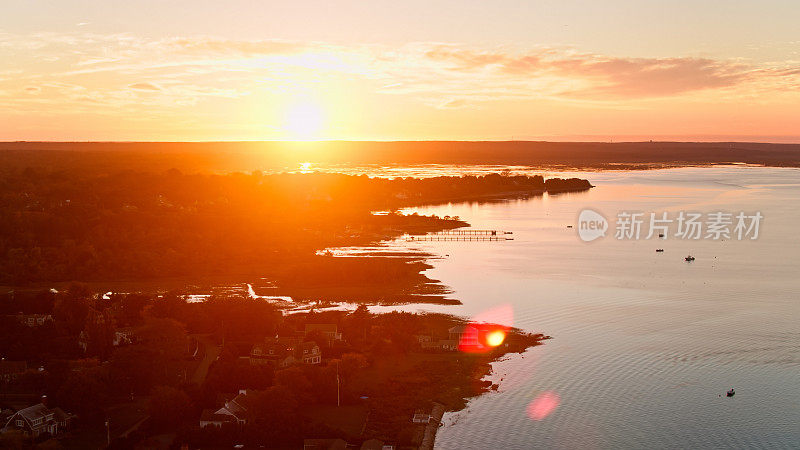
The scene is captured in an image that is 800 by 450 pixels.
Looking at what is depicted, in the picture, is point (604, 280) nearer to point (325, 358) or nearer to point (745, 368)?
point (745, 368)

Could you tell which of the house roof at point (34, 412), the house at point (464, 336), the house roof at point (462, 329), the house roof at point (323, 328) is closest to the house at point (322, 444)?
the house roof at point (34, 412)

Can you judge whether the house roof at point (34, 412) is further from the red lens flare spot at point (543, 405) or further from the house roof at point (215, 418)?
the red lens flare spot at point (543, 405)

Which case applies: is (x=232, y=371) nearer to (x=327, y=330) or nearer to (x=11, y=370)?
(x=327, y=330)

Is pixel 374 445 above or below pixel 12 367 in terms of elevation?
below

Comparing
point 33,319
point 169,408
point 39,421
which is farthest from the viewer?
point 33,319

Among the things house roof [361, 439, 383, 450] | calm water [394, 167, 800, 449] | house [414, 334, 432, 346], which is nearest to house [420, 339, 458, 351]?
house [414, 334, 432, 346]

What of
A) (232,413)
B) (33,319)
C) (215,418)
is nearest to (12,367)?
(33,319)

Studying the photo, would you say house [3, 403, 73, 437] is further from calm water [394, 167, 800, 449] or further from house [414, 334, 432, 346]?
house [414, 334, 432, 346]
